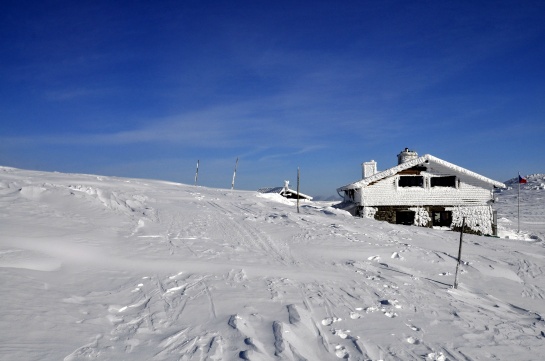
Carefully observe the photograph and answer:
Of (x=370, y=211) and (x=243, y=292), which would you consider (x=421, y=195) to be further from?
(x=243, y=292)

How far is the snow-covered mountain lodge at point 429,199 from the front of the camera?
77.5 feet

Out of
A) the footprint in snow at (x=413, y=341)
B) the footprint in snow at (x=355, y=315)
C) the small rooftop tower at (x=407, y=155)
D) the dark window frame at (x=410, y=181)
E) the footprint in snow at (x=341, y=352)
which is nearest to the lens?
the footprint in snow at (x=341, y=352)

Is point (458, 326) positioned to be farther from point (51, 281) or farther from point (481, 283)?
point (51, 281)

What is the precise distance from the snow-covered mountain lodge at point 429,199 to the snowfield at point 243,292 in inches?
377

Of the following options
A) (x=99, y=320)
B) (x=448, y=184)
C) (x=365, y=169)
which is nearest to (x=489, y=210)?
(x=448, y=184)

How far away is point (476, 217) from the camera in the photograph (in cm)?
2362

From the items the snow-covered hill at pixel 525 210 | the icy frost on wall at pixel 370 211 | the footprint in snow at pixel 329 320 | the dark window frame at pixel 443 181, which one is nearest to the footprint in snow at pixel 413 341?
the footprint in snow at pixel 329 320

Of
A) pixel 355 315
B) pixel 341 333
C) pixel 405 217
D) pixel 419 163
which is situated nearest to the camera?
pixel 341 333

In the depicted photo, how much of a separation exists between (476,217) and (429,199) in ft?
10.9

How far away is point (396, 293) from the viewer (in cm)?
779

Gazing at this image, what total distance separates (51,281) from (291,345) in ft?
15.8

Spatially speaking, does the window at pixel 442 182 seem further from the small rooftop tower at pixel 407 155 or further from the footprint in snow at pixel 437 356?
the footprint in snow at pixel 437 356

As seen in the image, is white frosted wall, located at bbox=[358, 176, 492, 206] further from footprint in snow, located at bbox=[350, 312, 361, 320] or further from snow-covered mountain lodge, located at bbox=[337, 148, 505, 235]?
footprint in snow, located at bbox=[350, 312, 361, 320]

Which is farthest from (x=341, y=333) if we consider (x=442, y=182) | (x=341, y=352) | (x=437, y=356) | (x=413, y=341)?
(x=442, y=182)
